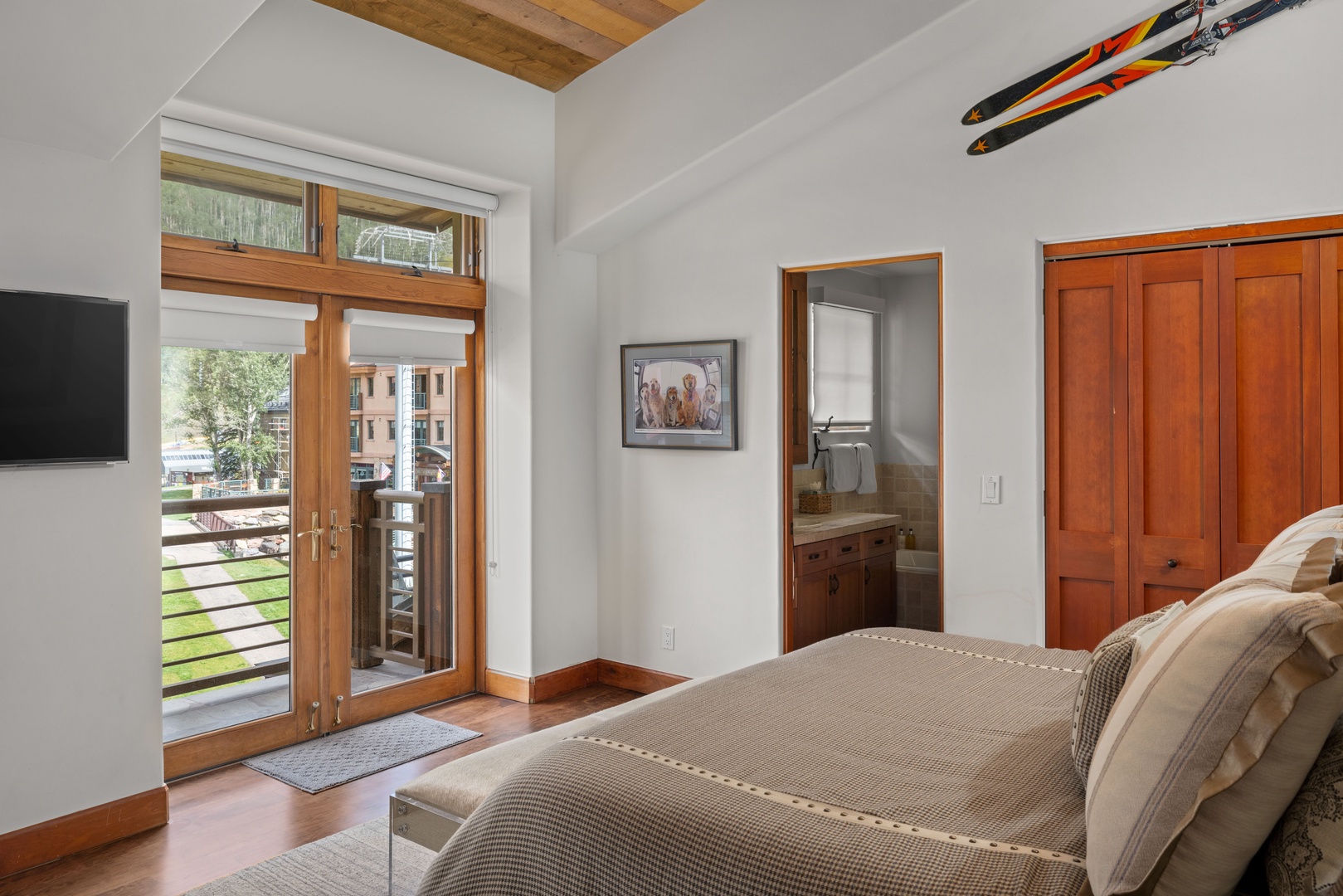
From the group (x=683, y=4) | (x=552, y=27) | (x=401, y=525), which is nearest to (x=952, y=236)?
(x=683, y=4)

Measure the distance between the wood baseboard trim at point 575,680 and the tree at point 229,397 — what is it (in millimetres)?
1574

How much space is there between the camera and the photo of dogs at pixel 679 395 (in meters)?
4.25

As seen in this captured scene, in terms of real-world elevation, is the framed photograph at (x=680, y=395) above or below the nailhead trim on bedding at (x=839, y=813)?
above

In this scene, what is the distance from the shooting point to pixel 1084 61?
3.27m

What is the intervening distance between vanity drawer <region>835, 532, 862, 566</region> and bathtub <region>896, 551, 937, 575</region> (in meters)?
0.57

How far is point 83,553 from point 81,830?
0.87m

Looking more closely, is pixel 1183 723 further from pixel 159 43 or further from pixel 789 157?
pixel 789 157

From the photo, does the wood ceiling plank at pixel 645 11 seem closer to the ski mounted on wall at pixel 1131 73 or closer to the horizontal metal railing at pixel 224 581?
the ski mounted on wall at pixel 1131 73

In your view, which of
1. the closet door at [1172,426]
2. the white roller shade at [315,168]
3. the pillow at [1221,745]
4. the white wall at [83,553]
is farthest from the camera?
the white roller shade at [315,168]

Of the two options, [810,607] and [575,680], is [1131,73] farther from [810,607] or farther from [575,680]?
[575,680]

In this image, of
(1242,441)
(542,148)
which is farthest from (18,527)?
(1242,441)

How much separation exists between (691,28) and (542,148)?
95cm

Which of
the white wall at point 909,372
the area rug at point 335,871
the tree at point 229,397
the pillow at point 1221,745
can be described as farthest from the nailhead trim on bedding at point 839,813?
the white wall at point 909,372

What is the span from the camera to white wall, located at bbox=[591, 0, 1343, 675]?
10.00ft
